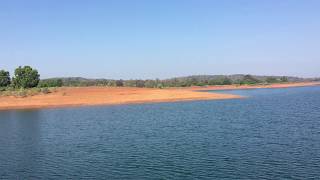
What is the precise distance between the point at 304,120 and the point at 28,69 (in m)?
84.7

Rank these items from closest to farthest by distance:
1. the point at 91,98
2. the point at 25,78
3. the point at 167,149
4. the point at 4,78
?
the point at 167,149, the point at 91,98, the point at 25,78, the point at 4,78

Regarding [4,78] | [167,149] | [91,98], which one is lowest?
[167,149]

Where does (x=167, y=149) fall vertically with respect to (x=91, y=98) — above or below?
below

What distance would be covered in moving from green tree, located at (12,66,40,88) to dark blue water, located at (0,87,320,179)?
211ft

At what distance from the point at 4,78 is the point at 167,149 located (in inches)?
3843

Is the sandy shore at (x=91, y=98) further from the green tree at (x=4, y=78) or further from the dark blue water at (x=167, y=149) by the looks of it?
the dark blue water at (x=167, y=149)

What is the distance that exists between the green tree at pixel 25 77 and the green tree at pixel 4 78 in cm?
690

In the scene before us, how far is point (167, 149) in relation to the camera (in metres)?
31.2

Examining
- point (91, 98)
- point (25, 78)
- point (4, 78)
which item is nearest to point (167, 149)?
point (91, 98)

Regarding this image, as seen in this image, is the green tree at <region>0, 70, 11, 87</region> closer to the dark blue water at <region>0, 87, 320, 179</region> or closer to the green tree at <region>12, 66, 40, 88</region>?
the green tree at <region>12, 66, 40, 88</region>

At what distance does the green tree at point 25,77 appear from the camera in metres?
111

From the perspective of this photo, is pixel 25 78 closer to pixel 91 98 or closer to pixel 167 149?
pixel 91 98

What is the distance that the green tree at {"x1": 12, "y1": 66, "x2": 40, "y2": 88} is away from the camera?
365 feet

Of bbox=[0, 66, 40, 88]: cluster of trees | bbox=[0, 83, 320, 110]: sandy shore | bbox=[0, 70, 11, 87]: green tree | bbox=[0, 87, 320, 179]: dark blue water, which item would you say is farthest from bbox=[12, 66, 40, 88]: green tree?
bbox=[0, 87, 320, 179]: dark blue water
